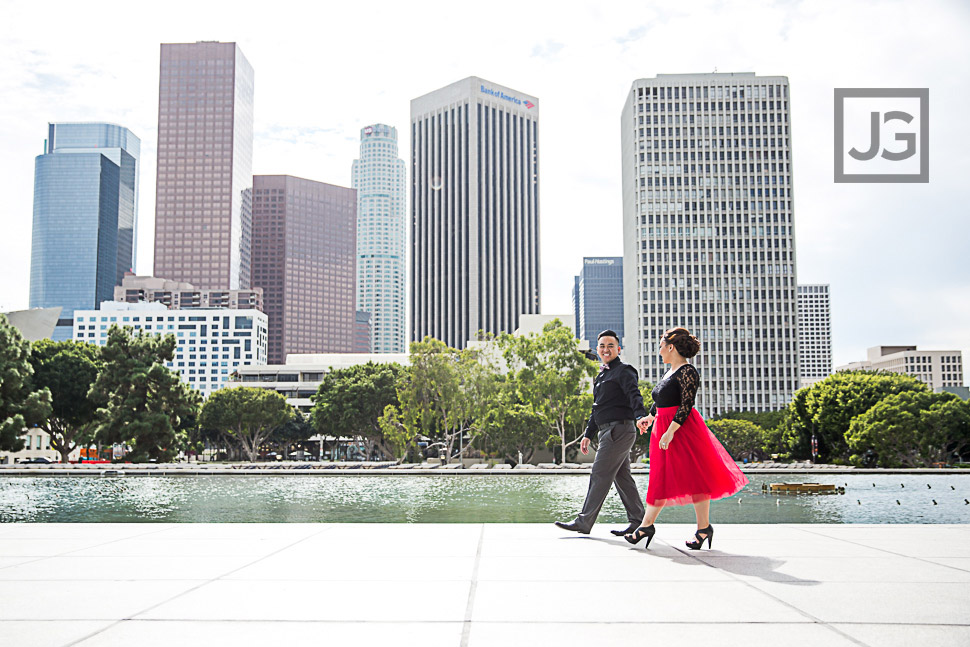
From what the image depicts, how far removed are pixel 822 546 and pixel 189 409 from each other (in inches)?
1970

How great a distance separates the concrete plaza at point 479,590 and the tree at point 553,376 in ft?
149

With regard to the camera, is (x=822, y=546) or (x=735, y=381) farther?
(x=735, y=381)

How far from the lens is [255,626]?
3.53 metres

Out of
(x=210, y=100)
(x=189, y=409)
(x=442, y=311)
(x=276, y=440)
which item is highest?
(x=210, y=100)

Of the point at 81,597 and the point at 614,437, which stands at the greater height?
the point at 614,437

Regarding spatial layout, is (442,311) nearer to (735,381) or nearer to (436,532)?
(735,381)

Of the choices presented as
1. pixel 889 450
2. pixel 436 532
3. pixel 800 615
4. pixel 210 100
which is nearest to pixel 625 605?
pixel 800 615

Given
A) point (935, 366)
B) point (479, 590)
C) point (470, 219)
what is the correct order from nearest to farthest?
1. point (479, 590)
2. point (470, 219)
3. point (935, 366)

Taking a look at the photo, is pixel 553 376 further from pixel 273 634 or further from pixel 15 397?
pixel 273 634

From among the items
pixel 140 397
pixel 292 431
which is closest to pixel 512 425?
pixel 140 397

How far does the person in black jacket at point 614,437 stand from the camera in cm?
687

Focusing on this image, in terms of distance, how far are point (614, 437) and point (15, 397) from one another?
4794 cm

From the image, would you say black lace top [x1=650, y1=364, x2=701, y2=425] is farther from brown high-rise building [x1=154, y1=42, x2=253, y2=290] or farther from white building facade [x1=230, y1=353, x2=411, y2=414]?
brown high-rise building [x1=154, y1=42, x2=253, y2=290]

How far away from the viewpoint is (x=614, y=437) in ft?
22.7
